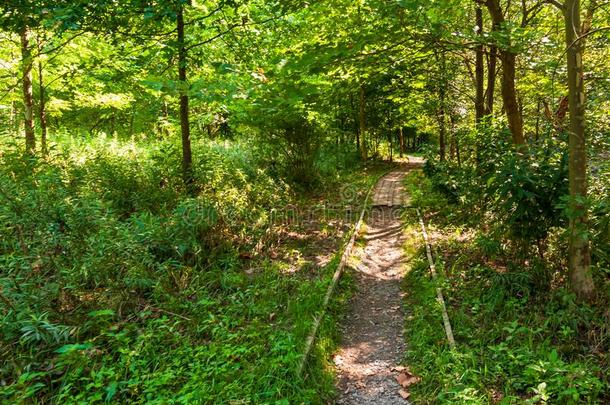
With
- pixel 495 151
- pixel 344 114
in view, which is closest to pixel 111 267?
pixel 495 151

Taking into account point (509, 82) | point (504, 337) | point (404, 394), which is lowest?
point (404, 394)

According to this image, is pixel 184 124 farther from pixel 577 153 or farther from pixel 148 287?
pixel 577 153

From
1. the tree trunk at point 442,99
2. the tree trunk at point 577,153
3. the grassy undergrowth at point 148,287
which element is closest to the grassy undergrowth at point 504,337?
the tree trunk at point 577,153

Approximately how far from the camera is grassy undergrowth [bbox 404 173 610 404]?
3.73m

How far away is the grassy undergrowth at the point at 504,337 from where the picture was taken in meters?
3.73

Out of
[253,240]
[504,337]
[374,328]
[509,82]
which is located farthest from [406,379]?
[509,82]

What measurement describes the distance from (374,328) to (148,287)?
11.4 feet

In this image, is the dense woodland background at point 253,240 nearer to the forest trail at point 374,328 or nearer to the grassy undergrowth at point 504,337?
the grassy undergrowth at point 504,337

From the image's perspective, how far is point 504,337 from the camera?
4.77m

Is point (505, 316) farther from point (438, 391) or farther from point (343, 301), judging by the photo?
point (343, 301)

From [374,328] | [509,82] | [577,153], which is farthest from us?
[509,82]

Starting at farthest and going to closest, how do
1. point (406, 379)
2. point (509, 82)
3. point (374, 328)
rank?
point (509, 82)
point (374, 328)
point (406, 379)

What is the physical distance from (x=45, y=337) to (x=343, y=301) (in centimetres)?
412

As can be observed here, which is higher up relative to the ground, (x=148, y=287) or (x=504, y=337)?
(x=148, y=287)
